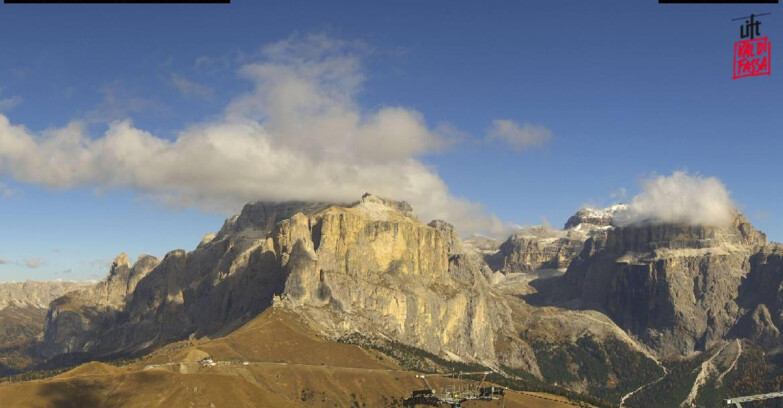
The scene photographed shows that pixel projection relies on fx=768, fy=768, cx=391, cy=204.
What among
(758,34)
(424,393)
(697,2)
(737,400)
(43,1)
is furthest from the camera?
(424,393)

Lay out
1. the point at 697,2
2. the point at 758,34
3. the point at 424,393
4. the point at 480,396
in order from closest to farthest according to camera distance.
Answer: the point at 697,2
the point at 758,34
the point at 480,396
the point at 424,393

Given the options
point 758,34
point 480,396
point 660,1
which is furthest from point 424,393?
point 660,1

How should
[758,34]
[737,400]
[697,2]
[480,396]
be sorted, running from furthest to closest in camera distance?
[480,396]
[737,400]
[758,34]
[697,2]

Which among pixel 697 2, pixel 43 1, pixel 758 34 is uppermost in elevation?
pixel 758 34

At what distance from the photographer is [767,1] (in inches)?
2680

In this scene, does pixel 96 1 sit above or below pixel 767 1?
below

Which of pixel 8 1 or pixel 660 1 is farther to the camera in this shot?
pixel 660 1

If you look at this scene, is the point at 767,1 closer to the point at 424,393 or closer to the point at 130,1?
the point at 130,1

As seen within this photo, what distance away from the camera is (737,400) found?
119625 mm

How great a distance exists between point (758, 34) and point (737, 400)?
195ft

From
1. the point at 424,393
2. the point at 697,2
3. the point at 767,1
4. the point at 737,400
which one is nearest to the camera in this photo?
the point at 697,2

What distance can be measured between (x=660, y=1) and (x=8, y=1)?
53.5m

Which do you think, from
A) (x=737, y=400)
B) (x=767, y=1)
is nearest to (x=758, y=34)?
(x=767, y=1)

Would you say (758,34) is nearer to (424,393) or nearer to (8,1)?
(8,1)
